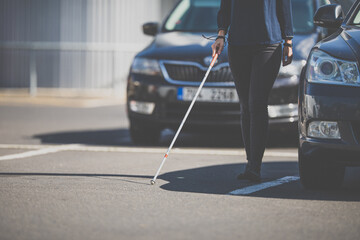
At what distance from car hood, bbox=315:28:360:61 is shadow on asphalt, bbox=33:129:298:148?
288 cm

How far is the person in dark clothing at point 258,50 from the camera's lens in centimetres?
607

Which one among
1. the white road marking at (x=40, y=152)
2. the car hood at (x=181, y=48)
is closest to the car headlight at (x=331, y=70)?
the car hood at (x=181, y=48)

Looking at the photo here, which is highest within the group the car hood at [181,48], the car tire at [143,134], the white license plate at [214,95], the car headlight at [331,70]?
the car headlight at [331,70]

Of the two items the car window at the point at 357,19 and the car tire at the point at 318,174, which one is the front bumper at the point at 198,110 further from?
the car tire at the point at 318,174

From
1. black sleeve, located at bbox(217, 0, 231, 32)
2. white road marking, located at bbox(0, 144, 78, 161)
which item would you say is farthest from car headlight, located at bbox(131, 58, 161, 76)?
black sleeve, located at bbox(217, 0, 231, 32)

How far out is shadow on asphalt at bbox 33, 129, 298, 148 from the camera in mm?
8953

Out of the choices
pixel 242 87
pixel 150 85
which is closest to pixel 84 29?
pixel 150 85

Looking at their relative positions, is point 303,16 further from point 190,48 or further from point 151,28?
point 151,28

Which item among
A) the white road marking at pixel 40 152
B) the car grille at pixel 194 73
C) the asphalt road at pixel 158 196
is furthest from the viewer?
the car grille at pixel 194 73

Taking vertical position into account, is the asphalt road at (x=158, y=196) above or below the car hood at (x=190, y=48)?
below

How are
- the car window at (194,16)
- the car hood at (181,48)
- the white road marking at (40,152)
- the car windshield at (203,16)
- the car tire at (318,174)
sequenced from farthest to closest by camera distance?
the car window at (194,16), the car windshield at (203,16), the car hood at (181,48), the white road marking at (40,152), the car tire at (318,174)

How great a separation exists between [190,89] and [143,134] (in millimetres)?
811

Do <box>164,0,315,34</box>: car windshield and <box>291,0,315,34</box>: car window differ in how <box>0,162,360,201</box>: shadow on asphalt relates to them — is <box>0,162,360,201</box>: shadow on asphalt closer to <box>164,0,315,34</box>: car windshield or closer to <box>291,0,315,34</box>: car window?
<box>291,0,315,34</box>: car window

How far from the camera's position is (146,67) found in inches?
344
